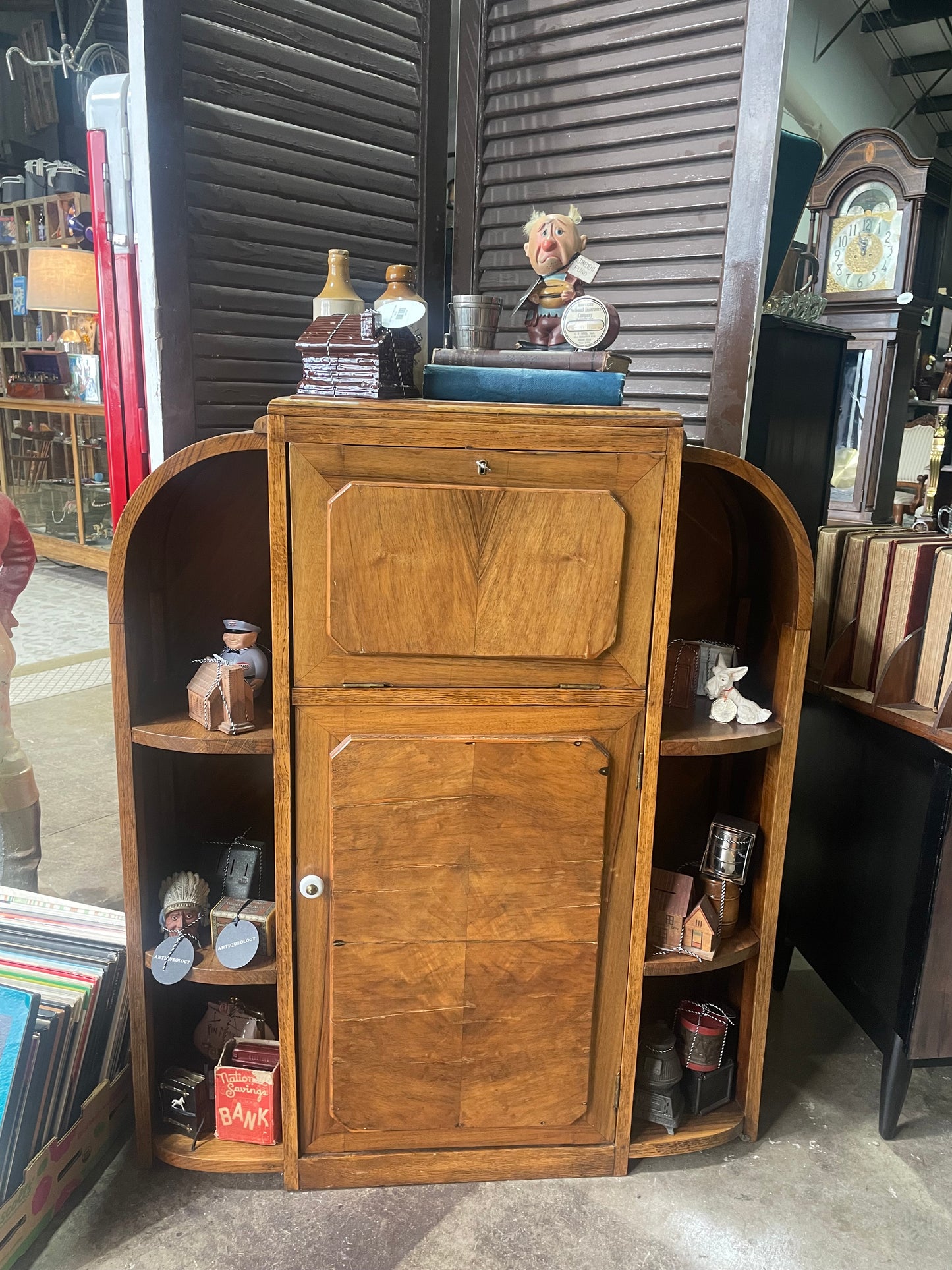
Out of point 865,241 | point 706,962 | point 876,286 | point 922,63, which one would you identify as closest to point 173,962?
point 706,962

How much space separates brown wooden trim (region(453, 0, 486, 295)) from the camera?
5.72ft

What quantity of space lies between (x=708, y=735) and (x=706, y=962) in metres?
0.40

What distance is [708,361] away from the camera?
1.59 metres

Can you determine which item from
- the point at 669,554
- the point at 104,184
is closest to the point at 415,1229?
the point at 669,554

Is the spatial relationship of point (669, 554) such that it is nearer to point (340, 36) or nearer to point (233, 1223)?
point (340, 36)

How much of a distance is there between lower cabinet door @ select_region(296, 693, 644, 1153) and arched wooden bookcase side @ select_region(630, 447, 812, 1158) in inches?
3.7

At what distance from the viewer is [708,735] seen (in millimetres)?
1462

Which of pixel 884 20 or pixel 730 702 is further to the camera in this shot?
pixel 884 20

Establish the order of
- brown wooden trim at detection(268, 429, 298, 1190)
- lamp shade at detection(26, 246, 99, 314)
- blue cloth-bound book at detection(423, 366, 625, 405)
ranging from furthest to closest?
lamp shade at detection(26, 246, 99, 314) < blue cloth-bound book at detection(423, 366, 625, 405) < brown wooden trim at detection(268, 429, 298, 1190)

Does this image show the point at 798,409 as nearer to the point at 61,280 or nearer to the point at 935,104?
the point at 61,280

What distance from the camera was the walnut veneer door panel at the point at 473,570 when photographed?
1271 mm

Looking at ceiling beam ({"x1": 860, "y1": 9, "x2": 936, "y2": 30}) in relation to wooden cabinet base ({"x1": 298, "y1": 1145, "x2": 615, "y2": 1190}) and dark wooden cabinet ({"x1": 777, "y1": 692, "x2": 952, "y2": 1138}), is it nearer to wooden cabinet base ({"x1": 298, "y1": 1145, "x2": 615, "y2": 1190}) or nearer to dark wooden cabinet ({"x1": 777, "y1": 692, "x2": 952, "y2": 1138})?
dark wooden cabinet ({"x1": 777, "y1": 692, "x2": 952, "y2": 1138})

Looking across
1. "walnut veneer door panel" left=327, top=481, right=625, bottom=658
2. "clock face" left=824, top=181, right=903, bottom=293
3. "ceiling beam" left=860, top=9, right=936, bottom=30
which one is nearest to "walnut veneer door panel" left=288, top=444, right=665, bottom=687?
"walnut veneer door panel" left=327, top=481, right=625, bottom=658

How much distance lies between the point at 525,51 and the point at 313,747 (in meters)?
1.37
